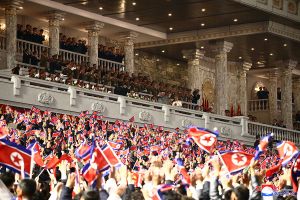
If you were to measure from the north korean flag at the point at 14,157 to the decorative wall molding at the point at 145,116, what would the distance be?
2735 centimetres

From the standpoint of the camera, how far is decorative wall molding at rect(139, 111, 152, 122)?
128 feet

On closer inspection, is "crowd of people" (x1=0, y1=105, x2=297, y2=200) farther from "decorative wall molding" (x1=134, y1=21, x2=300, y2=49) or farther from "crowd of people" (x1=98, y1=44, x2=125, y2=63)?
"decorative wall molding" (x1=134, y1=21, x2=300, y2=49)

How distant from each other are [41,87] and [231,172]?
21386mm

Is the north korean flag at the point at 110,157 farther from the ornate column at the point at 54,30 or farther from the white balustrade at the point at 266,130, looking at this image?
the white balustrade at the point at 266,130

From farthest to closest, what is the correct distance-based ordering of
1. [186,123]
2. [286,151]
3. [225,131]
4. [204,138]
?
[225,131] < [186,123] < [204,138] < [286,151]

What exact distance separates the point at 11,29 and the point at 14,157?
94.6 ft

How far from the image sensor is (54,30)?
42781 millimetres

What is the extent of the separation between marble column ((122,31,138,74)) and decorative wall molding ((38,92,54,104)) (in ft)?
43.8

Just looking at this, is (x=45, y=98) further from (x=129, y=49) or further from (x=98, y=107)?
(x=129, y=49)

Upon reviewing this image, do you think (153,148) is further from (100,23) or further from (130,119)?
(100,23)

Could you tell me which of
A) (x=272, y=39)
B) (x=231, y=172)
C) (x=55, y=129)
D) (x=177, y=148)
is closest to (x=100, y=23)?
(x=272, y=39)

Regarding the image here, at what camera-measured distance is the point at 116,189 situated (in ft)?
34.6

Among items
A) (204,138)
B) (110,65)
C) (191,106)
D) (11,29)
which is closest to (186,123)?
(191,106)

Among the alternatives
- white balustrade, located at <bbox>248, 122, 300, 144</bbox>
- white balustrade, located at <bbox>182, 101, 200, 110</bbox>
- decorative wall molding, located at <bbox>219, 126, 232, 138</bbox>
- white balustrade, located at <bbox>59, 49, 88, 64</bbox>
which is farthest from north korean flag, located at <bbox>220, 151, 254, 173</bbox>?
white balustrade, located at <bbox>248, 122, 300, 144</bbox>
